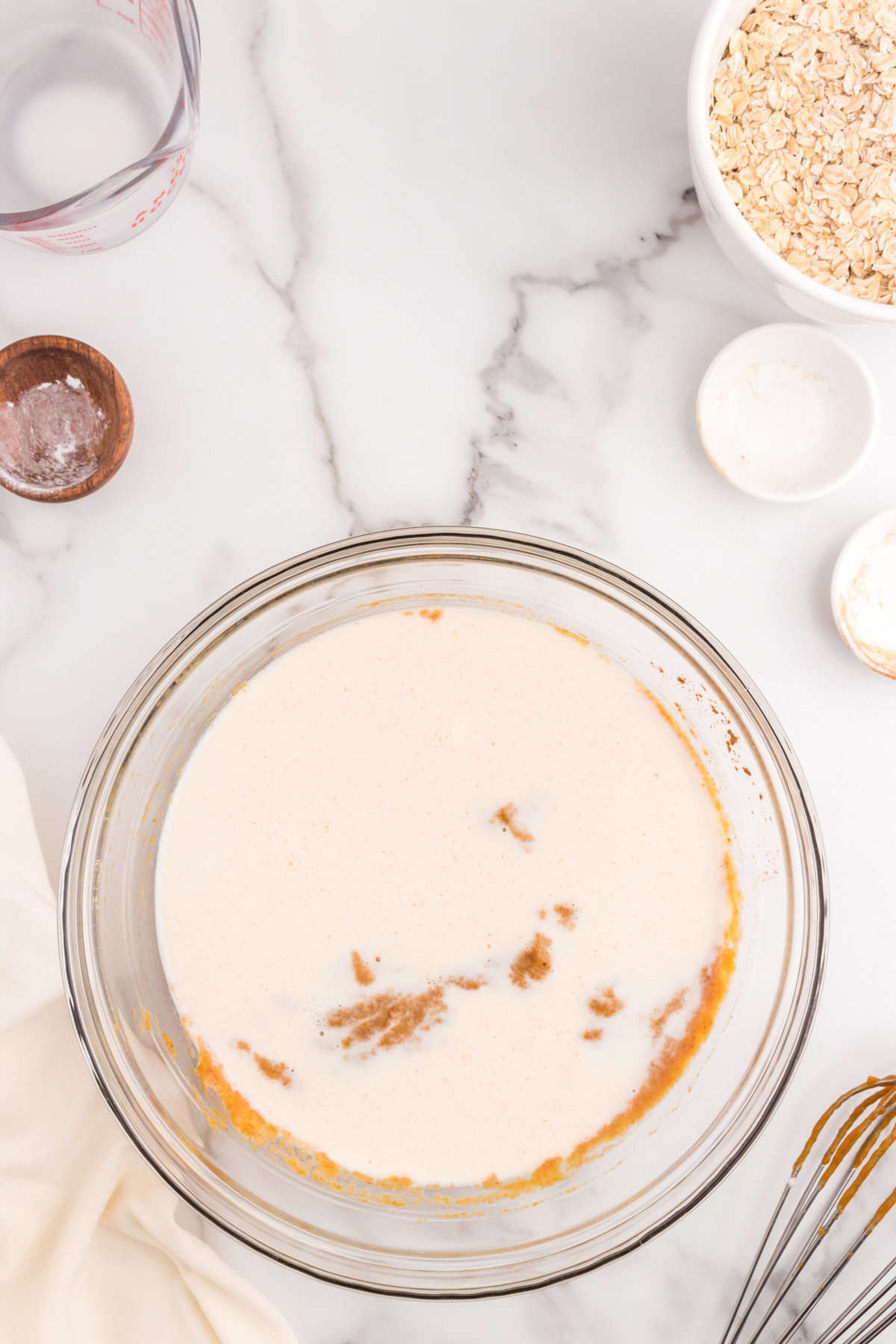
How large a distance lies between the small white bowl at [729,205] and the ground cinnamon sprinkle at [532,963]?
2.37 feet

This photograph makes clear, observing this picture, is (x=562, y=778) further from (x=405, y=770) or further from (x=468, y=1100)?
(x=468, y=1100)

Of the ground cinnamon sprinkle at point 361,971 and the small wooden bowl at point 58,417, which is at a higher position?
the small wooden bowl at point 58,417

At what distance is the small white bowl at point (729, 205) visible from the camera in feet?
3.27

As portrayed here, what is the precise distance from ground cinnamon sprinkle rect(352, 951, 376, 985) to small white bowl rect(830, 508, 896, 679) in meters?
0.65

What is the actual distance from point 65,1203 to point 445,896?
0.55m

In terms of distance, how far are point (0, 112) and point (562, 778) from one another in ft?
3.23

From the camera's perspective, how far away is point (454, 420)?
3.90 ft

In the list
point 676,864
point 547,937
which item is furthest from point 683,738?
point 547,937

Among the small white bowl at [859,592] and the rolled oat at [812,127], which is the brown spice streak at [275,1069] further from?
the rolled oat at [812,127]

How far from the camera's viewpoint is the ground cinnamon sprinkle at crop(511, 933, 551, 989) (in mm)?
1108

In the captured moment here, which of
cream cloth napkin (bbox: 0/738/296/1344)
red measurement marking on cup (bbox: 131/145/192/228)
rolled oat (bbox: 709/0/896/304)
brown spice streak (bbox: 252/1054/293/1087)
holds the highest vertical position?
rolled oat (bbox: 709/0/896/304)

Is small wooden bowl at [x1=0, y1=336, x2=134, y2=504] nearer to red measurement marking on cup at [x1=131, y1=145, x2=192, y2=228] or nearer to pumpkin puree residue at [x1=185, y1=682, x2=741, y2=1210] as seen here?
red measurement marking on cup at [x1=131, y1=145, x2=192, y2=228]

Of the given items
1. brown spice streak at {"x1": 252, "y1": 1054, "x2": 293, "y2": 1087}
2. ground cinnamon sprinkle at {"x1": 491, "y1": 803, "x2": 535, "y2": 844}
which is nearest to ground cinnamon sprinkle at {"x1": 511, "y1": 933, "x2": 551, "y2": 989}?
ground cinnamon sprinkle at {"x1": 491, "y1": 803, "x2": 535, "y2": 844}

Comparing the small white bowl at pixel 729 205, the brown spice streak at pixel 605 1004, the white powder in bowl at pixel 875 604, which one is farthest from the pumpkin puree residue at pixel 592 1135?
the small white bowl at pixel 729 205
